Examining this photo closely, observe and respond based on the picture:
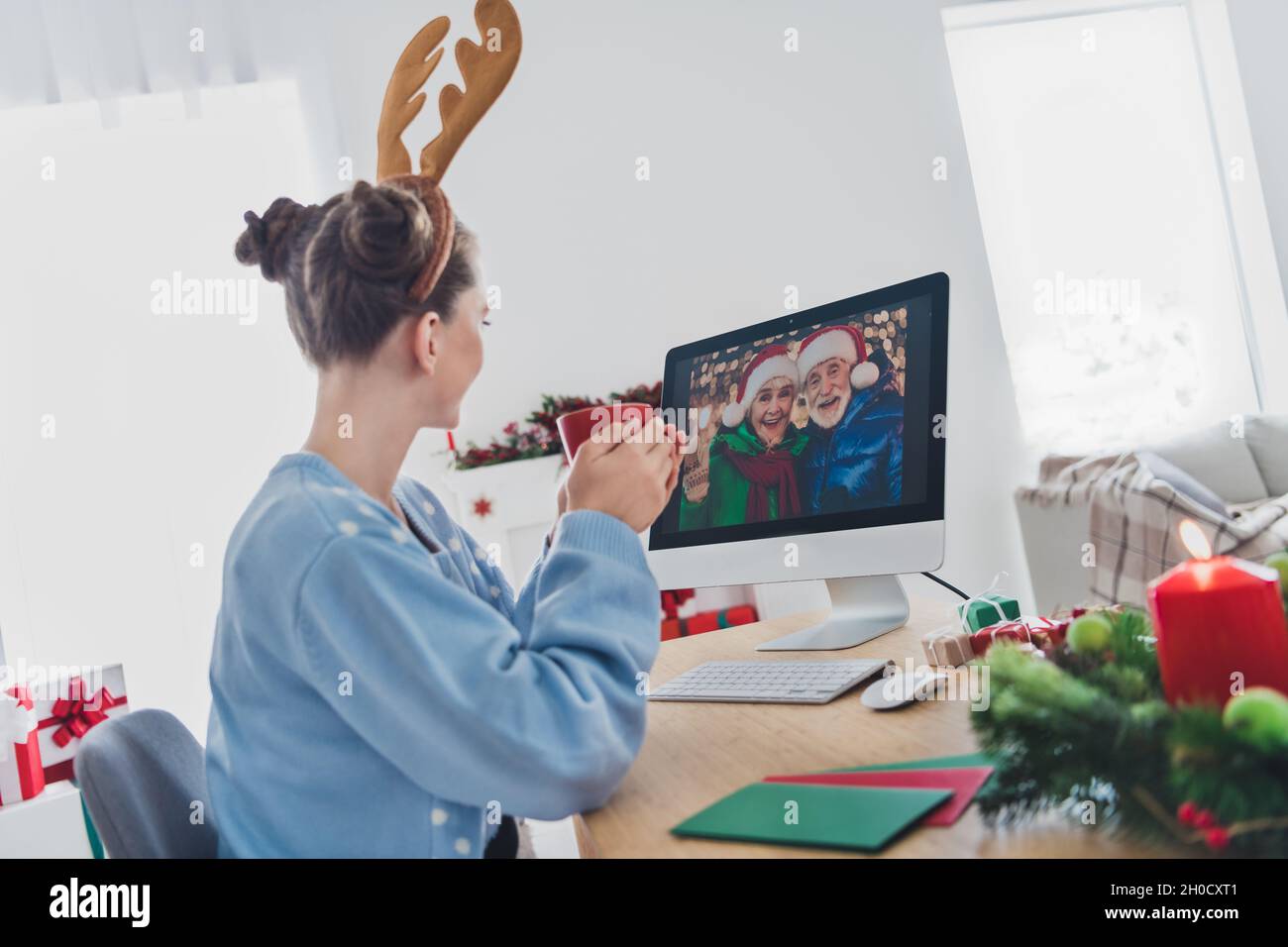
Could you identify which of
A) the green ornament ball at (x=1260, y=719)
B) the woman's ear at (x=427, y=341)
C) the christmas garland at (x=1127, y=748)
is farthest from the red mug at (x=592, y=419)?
the green ornament ball at (x=1260, y=719)

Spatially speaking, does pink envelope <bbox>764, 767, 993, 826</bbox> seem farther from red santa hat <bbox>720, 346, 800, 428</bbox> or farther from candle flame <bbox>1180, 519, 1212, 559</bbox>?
red santa hat <bbox>720, 346, 800, 428</bbox>

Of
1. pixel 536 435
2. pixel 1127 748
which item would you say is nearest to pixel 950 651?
pixel 1127 748

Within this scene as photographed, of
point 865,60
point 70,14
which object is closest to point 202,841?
point 70,14

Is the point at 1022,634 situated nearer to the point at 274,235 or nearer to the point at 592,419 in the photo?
the point at 592,419

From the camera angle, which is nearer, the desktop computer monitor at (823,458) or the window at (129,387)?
the desktop computer monitor at (823,458)

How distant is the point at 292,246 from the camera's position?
0.97 m

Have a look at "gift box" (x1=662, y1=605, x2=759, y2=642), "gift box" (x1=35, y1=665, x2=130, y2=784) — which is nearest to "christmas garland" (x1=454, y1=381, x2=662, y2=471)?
"gift box" (x1=662, y1=605, x2=759, y2=642)

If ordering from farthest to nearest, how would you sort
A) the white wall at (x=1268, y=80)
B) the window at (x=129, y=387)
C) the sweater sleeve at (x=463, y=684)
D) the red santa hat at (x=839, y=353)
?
the white wall at (x=1268, y=80)
the window at (x=129, y=387)
the red santa hat at (x=839, y=353)
the sweater sleeve at (x=463, y=684)

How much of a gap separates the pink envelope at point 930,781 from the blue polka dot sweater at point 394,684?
0.15 metres

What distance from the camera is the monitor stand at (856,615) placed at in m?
1.28

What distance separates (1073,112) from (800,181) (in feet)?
4.34

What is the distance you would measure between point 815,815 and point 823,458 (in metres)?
0.69

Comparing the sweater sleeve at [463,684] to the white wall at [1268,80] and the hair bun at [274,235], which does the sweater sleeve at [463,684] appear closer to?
the hair bun at [274,235]
